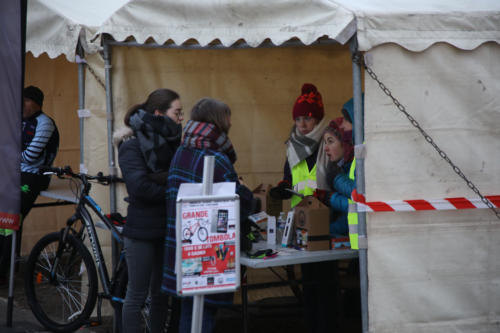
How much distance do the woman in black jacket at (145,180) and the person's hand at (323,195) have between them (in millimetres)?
1024

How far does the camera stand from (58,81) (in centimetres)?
816

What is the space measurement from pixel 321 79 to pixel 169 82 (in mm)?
1502

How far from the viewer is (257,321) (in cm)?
582

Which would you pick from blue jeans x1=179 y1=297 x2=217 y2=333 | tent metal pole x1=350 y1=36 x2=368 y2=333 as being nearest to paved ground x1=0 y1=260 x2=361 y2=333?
tent metal pole x1=350 y1=36 x2=368 y2=333

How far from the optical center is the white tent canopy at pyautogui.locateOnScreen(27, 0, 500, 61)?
402cm

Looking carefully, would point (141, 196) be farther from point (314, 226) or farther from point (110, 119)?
point (110, 119)

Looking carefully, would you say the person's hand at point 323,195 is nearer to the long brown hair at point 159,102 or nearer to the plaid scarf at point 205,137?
the plaid scarf at point 205,137

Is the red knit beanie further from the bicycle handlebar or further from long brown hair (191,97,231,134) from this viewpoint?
the bicycle handlebar

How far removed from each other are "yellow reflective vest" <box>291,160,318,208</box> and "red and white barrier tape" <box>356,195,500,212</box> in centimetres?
80

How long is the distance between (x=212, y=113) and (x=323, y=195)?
3.77 feet

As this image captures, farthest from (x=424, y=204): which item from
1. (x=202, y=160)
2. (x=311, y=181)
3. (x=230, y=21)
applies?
(x=230, y=21)

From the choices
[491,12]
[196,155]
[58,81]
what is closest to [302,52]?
[491,12]

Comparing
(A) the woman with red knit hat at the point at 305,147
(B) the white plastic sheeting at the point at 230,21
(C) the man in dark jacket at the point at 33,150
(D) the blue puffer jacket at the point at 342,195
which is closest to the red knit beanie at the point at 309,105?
(A) the woman with red knit hat at the point at 305,147

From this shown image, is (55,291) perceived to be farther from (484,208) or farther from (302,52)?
(484,208)
